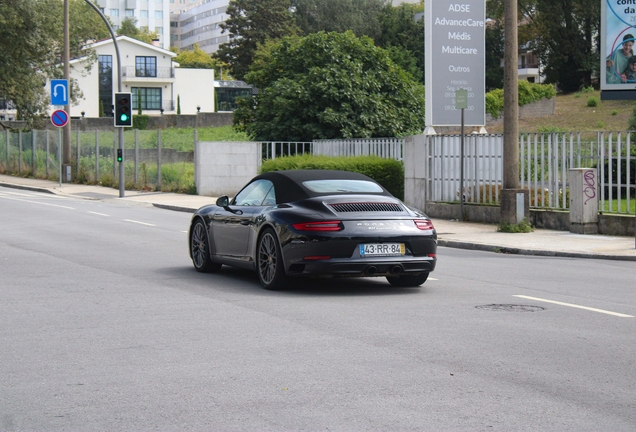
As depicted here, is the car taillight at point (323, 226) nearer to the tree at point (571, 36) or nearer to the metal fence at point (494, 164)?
the metal fence at point (494, 164)

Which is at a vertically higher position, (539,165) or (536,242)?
(539,165)

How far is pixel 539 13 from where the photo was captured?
77938mm

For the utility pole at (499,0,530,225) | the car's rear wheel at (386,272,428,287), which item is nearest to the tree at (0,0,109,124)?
the utility pole at (499,0,530,225)

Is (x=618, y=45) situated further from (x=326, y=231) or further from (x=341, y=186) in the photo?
(x=326, y=231)

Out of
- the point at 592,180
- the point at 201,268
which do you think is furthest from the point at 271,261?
the point at 592,180

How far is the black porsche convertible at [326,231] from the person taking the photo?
35.3ft

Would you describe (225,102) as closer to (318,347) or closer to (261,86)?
(261,86)

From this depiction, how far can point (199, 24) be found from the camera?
180750 mm

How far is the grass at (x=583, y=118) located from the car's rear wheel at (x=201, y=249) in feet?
132

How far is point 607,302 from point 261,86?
97.3 feet

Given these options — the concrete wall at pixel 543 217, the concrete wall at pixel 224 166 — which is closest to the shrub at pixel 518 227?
the concrete wall at pixel 543 217

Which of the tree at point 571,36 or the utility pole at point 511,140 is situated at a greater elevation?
the tree at point 571,36

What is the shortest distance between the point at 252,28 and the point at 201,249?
93.9 meters

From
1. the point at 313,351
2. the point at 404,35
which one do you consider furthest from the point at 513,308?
the point at 404,35
